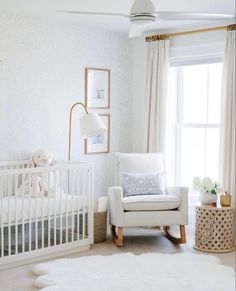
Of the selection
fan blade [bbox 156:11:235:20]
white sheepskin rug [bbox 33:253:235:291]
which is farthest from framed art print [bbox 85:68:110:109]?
fan blade [bbox 156:11:235:20]

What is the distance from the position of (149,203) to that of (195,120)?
1.30m

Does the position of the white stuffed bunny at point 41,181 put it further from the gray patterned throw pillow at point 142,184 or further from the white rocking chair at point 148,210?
the gray patterned throw pillow at point 142,184

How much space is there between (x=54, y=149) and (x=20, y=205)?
114cm

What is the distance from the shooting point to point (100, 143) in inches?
226

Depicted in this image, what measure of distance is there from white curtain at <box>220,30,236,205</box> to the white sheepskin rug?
894 millimetres

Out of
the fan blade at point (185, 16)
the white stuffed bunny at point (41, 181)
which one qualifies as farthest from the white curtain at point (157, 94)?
the fan blade at point (185, 16)

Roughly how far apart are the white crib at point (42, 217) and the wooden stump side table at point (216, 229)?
3.33 ft

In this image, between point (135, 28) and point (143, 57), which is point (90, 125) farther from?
point (135, 28)

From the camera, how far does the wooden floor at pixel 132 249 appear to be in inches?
149

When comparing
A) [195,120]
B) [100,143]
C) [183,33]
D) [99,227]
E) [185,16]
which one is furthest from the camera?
[100,143]

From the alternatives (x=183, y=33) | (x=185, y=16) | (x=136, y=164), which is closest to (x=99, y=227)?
(x=136, y=164)

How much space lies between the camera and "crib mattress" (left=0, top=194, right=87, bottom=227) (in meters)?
4.12

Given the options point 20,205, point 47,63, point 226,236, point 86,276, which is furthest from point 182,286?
point 47,63

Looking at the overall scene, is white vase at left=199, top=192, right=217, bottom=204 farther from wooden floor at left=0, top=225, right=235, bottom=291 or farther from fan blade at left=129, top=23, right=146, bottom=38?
fan blade at left=129, top=23, right=146, bottom=38
